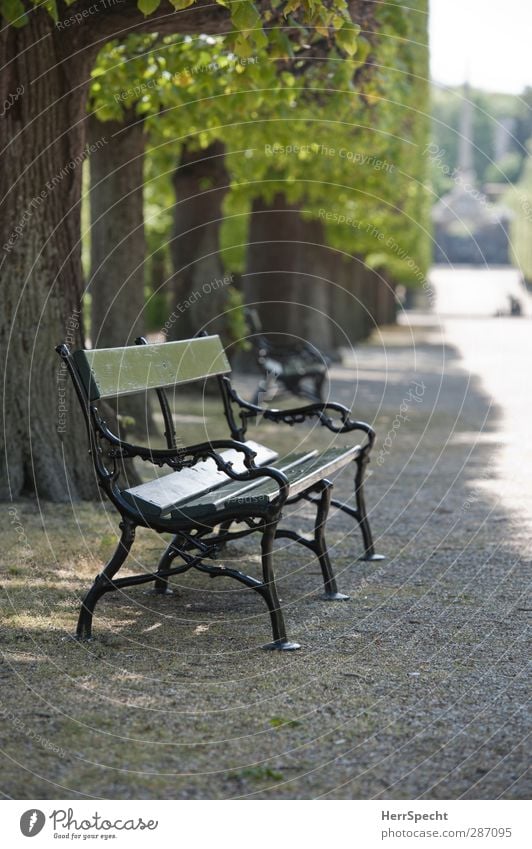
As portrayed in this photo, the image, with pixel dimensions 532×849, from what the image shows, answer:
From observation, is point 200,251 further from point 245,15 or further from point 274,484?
point 274,484

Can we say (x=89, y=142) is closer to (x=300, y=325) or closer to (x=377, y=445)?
(x=377, y=445)

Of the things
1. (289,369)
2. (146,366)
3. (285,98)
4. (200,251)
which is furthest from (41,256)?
(200,251)

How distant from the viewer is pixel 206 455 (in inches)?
223

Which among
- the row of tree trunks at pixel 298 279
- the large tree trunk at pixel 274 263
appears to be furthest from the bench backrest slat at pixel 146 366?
the large tree trunk at pixel 274 263

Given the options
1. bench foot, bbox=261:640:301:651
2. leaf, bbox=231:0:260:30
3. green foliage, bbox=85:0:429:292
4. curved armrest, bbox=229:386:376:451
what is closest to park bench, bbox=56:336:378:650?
bench foot, bbox=261:640:301:651

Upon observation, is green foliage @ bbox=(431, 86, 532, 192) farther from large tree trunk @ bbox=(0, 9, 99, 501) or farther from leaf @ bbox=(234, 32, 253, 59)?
leaf @ bbox=(234, 32, 253, 59)

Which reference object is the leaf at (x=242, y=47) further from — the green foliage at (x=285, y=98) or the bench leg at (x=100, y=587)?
the bench leg at (x=100, y=587)

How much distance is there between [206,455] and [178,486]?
20.0 inches

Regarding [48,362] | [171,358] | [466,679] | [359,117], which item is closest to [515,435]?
[359,117]

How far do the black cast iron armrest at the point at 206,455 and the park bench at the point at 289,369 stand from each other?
351 inches

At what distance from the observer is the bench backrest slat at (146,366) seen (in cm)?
594

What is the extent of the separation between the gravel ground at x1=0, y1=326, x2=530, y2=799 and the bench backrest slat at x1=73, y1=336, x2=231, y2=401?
1040mm

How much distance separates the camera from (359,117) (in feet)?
46.3

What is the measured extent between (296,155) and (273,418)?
11.7 meters
